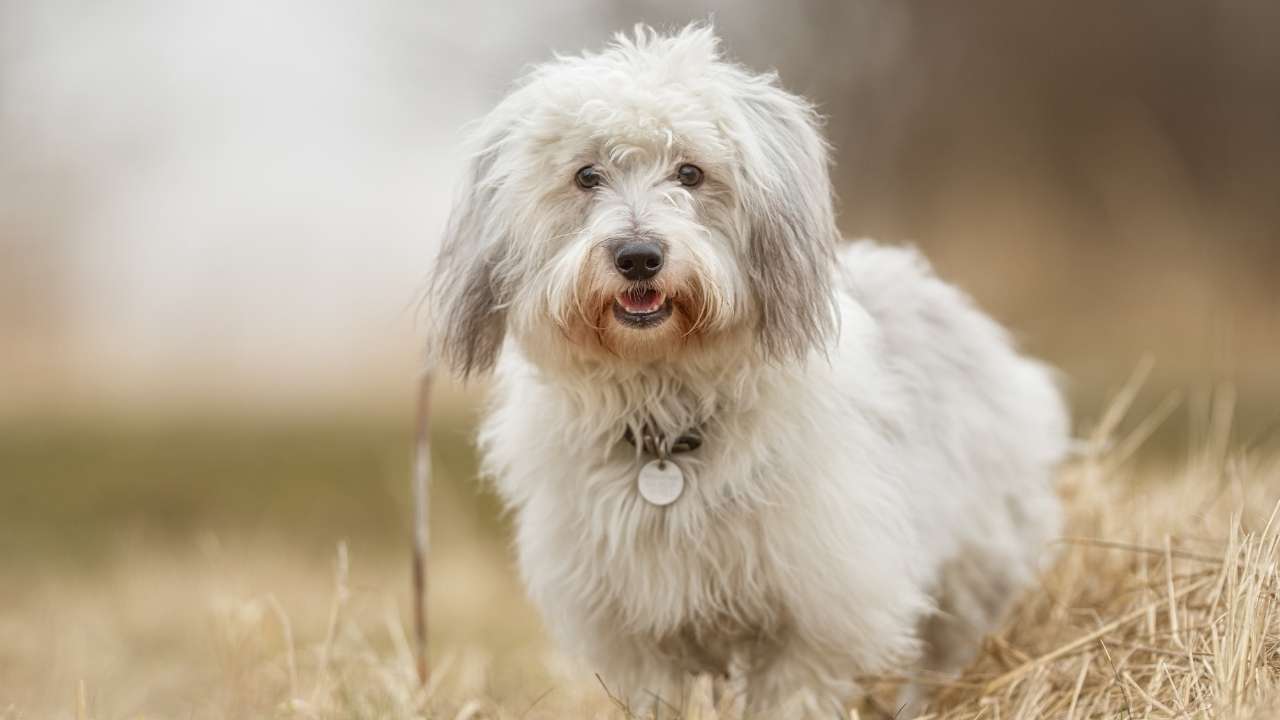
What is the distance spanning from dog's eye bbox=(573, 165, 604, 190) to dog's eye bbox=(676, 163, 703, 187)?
19 cm

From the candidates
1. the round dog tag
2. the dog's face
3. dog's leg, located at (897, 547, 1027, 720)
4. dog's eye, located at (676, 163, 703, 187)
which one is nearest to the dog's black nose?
the dog's face

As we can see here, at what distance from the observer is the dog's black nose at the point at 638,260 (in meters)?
3.26

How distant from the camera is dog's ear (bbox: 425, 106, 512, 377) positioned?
12.0 ft

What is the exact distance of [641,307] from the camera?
3.33 metres

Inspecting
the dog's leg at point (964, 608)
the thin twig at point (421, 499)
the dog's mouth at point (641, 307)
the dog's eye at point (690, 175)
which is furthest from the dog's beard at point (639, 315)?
the dog's leg at point (964, 608)

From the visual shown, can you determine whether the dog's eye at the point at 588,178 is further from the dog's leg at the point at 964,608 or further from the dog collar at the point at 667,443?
the dog's leg at the point at 964,608

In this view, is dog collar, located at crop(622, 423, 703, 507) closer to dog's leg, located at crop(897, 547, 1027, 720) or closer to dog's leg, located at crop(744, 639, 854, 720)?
dog's leg, located at crop(744, 639, 854, 720)

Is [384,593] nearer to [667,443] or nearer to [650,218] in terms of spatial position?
[667,443]

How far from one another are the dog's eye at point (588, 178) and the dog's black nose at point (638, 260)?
31 centimetres

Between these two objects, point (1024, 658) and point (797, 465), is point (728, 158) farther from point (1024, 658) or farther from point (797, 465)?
point (1024, 658)

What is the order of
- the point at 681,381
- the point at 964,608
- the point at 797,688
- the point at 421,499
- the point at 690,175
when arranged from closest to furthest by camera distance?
the point at 690,175 → the point at 681,381 → the point at 797,688 → the point at 421,499 → the point at 964,608

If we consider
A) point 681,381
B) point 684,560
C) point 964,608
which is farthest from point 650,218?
point 964,608

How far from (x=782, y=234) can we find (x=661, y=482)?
0.67 m

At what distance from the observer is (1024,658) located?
3857 millimetres
